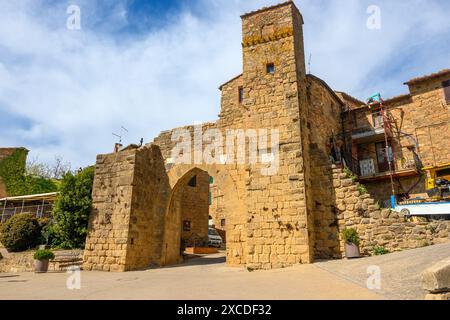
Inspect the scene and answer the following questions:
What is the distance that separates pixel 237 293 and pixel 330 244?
5.29 metres

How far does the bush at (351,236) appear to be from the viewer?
28.1ft

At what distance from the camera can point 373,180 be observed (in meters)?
17.3

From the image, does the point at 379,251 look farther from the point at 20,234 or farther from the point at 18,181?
the point at 18,181

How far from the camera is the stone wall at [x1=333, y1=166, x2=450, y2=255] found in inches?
336

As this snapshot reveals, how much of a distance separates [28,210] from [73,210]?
33.6ft

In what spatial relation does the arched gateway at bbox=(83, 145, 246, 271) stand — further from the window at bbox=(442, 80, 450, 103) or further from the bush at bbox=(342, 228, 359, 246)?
the window at bbox=(442, 80, 450, 103)

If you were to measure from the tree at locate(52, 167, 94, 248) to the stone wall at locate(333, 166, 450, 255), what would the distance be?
9.53 meters

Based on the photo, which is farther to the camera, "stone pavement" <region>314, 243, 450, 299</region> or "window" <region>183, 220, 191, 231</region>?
"window" <region>183, 220, 191, 231</region>

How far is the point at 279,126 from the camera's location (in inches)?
405

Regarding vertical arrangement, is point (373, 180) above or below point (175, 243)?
above

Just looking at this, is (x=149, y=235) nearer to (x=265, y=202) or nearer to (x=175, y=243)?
(x=175, y=243)

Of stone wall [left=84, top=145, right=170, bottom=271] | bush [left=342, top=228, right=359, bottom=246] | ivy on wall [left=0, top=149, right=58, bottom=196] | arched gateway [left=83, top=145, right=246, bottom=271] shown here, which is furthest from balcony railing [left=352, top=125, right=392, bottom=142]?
ivy on wall [left=0, top=149, right=58, bottom=196]
